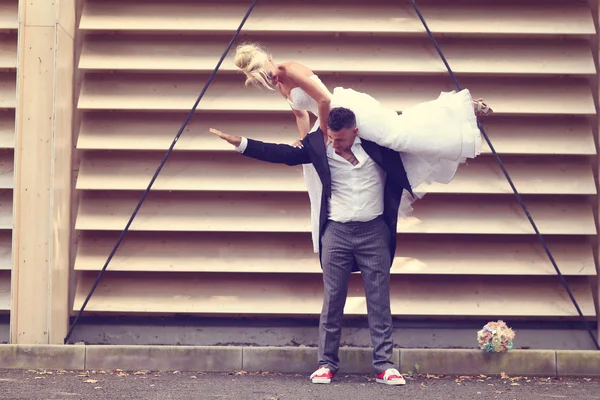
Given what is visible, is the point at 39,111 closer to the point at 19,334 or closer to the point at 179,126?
the point at 179,126

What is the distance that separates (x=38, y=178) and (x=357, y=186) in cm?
262

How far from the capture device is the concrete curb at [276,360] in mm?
6539

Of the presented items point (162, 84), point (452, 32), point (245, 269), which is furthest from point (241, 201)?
point (452, 32)

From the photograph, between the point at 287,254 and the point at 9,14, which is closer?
the point at 287,254

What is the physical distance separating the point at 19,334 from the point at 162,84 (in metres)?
2.32

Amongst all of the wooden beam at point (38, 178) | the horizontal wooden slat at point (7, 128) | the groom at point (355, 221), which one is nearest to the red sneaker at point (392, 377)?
the groom at point (355, 221)

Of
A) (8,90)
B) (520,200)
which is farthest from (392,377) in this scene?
(8,90)

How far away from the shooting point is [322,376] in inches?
237

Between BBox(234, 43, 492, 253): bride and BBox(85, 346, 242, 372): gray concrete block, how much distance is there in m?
1.42

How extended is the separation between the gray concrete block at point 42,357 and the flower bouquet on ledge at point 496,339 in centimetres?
298

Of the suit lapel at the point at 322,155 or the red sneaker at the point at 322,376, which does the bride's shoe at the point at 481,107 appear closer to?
the suit lapel at the point at 322,155

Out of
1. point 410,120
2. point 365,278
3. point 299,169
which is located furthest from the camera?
point 299,169

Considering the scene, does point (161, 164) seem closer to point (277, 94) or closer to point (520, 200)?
point (277, 94)

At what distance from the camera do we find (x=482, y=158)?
736 centimetres
